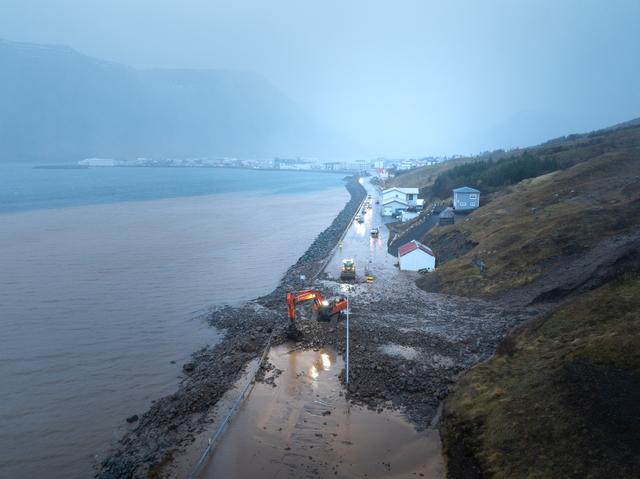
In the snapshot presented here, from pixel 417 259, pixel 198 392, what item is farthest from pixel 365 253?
pixel 198 392

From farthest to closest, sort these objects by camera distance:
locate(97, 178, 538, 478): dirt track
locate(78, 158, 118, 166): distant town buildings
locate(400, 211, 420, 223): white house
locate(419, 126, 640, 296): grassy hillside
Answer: locate(78, 158, 118, 166): distant town buildings
locate(400, 211, 420, 223): white house
locate(419, 126, 640, 296): grassy hillside
locate(97, 178, 538, 478): dirt track

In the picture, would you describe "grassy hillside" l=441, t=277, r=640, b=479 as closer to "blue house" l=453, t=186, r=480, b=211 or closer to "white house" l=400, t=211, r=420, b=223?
"blue house" l=453, t=186, r=480, b=211

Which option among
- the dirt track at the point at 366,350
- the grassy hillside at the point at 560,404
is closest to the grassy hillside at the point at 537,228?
the dirt track at the point at 366,350

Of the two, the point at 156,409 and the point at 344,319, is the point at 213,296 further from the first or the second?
the point at 156,409

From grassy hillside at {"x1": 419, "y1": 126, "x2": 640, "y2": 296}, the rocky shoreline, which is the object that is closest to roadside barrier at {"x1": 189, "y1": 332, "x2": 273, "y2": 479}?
the rocky shoreline

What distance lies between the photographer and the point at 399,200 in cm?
5503

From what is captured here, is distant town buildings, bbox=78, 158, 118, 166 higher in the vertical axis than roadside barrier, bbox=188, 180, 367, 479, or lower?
higher

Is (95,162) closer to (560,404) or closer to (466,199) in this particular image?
(466,199)

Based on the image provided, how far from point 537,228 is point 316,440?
2250cm

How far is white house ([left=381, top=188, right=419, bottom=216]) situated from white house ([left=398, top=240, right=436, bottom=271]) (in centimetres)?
2440

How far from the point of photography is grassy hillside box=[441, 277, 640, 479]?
961cm

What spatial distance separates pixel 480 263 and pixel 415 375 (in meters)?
12.6

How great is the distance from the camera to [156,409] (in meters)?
14.7

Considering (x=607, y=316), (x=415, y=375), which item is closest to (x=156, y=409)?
(x=415, y=375)
